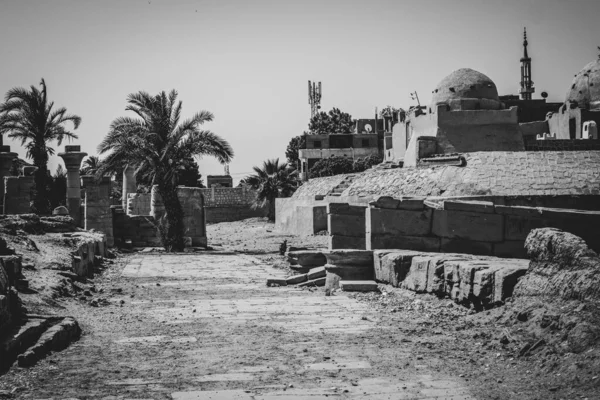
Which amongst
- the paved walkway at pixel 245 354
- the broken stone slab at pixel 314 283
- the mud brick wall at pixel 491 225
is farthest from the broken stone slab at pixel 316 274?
the mud brick wall at pixel 491 225

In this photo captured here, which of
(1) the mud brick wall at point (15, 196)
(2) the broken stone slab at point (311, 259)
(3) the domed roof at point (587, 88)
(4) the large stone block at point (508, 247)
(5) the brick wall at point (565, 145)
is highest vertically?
(3) the domed roof at point (587, 88)

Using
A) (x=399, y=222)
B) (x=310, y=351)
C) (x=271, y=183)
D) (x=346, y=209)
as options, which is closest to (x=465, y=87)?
(x=271, y=183)

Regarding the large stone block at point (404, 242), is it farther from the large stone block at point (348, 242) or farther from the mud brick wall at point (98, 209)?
the mud brick wall at point (98, 209)

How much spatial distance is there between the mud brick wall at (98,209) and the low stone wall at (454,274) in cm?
1462

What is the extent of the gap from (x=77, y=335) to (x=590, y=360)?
14.5ft

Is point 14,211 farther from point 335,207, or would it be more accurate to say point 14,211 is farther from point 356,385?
point 356,385

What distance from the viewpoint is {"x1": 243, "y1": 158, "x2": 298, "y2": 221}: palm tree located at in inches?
1767

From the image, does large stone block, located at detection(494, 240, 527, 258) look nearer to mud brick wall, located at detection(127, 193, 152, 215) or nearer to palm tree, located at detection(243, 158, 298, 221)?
mud brick wall, located at detection(127, 193, 152, 215)

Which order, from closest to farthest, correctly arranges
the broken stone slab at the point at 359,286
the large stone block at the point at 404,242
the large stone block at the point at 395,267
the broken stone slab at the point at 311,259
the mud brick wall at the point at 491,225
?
the large stone block at the point at 395,267 → the broken stone slab at the point at 359,286 → the mud brick wall at the point at 491,225 → the large stone block at the point at 404,242 → the broken stone slab at the point at 311,259

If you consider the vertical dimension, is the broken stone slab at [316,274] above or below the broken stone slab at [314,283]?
above

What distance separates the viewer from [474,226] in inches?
444

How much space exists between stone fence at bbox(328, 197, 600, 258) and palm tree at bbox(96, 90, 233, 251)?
39.8 feet

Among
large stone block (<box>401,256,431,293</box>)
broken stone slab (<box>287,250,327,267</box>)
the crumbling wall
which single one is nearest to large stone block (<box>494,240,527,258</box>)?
large stone block (<box>401,256,431,293</box>)

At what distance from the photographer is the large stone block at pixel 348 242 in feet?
43.2
